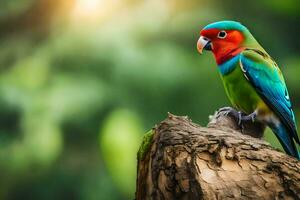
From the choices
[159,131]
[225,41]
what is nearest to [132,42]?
[225,41]

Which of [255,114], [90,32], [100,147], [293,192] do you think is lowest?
[293,192]

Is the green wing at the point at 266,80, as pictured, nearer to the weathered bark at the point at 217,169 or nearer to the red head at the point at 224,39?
the red head at the point at 224,39

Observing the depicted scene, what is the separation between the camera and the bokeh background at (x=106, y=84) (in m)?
3.09

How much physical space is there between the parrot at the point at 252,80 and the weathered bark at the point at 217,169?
2.18ft

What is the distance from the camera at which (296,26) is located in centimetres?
326

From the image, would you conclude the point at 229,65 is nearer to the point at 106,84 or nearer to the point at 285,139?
the point at 285,139

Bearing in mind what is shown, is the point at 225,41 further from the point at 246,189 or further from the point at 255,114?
the point at 246,189

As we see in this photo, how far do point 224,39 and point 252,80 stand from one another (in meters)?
0.18

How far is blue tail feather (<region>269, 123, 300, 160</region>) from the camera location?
72.9 inches

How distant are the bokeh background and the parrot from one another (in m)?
0.99

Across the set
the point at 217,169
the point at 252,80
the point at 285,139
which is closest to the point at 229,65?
the point at 252,80

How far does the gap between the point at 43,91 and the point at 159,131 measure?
198cm

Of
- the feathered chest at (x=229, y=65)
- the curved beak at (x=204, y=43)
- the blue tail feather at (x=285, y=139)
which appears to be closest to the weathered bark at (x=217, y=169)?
the blue tail feather at (x=285, y=139)

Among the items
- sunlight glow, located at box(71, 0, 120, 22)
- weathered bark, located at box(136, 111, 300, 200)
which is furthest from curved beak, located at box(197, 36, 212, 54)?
sunlight glow, located at box(71, 0, 120, 22)
